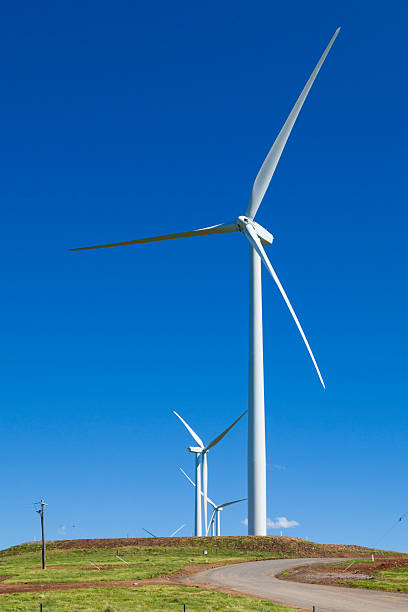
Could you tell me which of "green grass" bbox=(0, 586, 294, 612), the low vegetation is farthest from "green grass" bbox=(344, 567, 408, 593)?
"green grass" bbox=(0, 586, 294, 612)

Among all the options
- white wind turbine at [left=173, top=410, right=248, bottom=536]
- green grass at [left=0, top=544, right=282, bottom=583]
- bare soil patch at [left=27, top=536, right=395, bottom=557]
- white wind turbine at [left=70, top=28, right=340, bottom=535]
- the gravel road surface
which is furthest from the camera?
white wind turbine at [left=173, top=410, right=248, bottom=536]

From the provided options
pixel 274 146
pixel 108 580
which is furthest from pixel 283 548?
pixel 274 146

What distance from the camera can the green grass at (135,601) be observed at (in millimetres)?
34281

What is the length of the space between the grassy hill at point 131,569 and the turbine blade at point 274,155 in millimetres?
38599

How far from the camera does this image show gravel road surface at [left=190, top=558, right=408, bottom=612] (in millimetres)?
34625

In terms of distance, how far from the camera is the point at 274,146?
71.9 metres

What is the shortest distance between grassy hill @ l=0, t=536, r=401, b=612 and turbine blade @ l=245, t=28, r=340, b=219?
127 ft

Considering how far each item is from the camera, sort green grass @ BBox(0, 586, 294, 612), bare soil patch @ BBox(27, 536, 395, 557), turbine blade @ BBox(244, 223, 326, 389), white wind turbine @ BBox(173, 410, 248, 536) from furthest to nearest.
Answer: white wind turbine @ BBox(173, 410, 248, 536) < bare soil patch @ BBox(27, 536, 395, 557) < turbine blade @ BBox(244, 223, 326, 389) < green grass @ BBox(0, 586, 294, 612)

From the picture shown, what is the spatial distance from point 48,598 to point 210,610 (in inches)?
466

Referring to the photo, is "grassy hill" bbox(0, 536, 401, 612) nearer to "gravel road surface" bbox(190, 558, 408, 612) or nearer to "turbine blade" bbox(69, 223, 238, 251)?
"gravel road surface" bbox(190, 558, 408, 612)

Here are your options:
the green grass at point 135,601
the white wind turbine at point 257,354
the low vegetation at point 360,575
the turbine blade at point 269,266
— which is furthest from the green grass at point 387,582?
the white wind turbine at point 257,354

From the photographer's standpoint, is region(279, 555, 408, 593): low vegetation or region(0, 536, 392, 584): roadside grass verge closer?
region(279, 555, 408, 593): low vegetation

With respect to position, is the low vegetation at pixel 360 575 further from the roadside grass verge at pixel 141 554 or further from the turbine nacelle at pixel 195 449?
the turbine nacelle at pixel 195 449

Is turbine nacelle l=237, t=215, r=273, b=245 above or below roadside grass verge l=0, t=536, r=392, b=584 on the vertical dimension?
above
